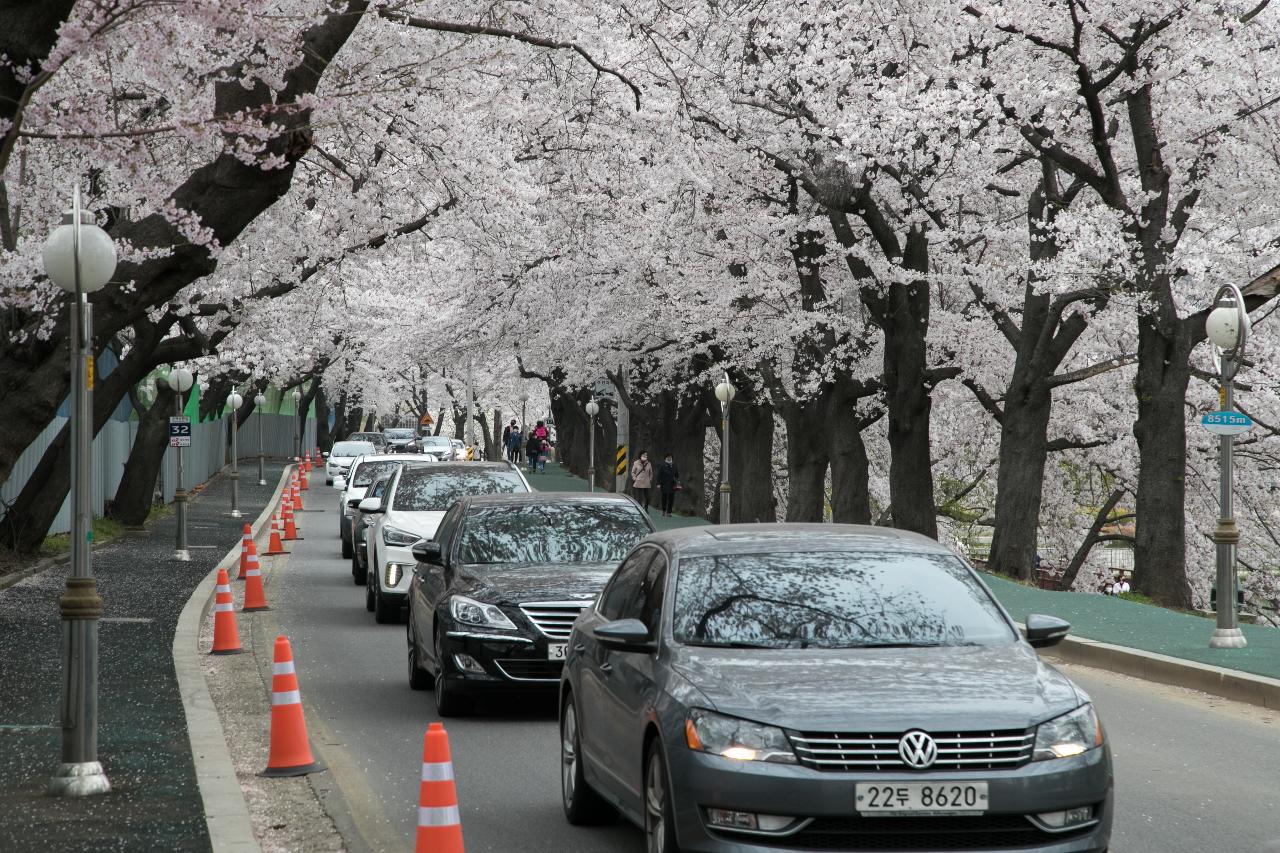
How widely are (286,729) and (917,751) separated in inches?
189

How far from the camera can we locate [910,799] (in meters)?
5.89

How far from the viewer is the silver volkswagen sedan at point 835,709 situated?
19.5ft

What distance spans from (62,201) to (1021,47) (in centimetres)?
1375

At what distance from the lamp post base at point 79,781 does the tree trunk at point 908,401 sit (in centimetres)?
2097

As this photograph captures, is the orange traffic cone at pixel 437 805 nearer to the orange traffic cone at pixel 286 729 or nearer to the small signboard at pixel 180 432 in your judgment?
the orange traffic cone at pixel 286 729

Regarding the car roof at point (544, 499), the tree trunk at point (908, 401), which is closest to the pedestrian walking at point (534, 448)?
the tree trunk at point (908, 401)

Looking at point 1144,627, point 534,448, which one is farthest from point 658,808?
point 534,448

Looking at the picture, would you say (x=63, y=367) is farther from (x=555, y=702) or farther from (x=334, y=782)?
(x=334, y=782)

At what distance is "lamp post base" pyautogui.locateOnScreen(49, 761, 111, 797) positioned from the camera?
8570 millimetres

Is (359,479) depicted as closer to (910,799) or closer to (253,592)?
(253,592)

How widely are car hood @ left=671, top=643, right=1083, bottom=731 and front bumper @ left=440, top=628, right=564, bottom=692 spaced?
4.62 m

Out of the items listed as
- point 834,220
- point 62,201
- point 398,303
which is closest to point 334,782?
point 62,201

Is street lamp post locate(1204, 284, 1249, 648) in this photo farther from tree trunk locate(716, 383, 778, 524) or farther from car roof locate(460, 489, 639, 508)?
tree trunk locate(716, 383, 778, 524)

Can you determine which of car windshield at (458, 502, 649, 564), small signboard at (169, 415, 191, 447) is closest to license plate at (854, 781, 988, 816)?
car windshield at (458, 502, 649, 564)
